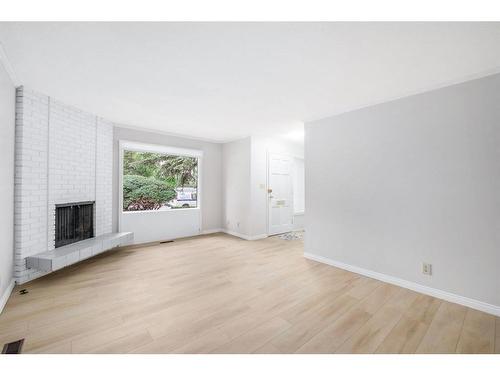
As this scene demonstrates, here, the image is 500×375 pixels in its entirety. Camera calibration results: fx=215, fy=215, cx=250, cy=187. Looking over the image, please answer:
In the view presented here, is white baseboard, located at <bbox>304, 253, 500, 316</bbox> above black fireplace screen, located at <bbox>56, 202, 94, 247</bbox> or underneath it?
underneath

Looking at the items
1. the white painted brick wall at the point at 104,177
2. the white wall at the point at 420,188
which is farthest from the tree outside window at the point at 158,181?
the white wall at the point at 420,188

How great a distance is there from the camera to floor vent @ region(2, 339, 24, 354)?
1.53m

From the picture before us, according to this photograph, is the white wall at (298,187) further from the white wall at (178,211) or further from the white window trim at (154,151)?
the white window trim at (154,151)

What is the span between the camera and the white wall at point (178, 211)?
4258mm

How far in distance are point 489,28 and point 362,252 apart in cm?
251

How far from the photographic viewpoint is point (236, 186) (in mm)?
5270

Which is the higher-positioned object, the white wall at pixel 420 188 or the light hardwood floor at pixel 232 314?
the white wall at pixel 420 188

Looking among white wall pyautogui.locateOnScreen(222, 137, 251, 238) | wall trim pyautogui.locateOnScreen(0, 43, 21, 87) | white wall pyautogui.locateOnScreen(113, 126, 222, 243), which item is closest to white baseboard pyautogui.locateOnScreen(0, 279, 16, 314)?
white wall pyautogui.locateOnScreen(113, 126, 222, 243)

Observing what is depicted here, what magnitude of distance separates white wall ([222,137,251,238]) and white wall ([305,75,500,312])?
1916 mm

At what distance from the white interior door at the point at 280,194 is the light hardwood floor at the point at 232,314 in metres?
2.15

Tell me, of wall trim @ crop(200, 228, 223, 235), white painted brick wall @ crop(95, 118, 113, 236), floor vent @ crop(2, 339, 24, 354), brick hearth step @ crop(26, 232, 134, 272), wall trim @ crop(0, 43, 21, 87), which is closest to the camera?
floor vent @ crop(2, 339, 24, 354)

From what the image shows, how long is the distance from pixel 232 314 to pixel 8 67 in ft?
10.9

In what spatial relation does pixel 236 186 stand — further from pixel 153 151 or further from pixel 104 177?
pixel 104 177

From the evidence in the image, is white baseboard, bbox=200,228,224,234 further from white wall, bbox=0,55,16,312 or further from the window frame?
white wall, bbox=0,55,16,312
